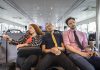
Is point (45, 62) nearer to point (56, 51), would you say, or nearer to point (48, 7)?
point (56, 51)

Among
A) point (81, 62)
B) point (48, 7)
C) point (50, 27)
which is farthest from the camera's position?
point (48, 7)

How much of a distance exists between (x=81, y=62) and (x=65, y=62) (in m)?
0.28

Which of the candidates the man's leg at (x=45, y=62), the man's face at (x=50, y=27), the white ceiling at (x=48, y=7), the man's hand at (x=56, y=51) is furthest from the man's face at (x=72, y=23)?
the white ceiling at (x=48, y=7)

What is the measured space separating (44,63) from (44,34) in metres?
0.64

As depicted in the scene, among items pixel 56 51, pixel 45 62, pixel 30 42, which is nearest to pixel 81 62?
pixel 56 51

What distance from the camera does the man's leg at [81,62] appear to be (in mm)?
→ 3364

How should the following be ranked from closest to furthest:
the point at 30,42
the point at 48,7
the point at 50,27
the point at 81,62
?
the point at 81,62
the point at 50,27
the point at 30,42
the point at 48,7

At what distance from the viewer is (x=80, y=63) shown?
3424 millimetres

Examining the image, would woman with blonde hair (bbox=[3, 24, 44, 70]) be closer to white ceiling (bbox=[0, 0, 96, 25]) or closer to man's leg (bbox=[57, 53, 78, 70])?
man's leg (bbox=[57, 53, 78, 70])

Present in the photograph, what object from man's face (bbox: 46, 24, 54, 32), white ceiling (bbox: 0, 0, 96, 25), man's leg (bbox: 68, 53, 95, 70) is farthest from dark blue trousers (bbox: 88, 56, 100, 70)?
white ceiling (bbox: 0, 0, 96, 25)

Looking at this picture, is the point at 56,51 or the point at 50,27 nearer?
the point at 56,51

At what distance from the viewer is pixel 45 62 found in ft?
11.6

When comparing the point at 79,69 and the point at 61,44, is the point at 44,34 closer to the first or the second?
the point at 61,44

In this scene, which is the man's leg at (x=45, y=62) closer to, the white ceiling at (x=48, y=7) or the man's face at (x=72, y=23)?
the man's face at (x=72, y=23)
